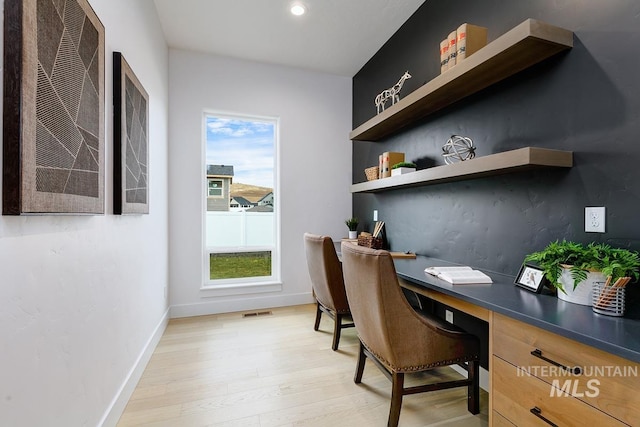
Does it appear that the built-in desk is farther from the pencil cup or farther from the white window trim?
the white window trim

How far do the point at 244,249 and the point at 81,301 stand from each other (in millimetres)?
2365

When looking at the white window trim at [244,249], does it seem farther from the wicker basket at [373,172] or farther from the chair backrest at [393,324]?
the chair backrest at [393,324]

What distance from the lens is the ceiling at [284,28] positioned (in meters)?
2.59

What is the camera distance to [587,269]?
116cm

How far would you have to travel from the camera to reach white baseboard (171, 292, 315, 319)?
3.28 meters

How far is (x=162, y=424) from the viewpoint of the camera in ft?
5.31

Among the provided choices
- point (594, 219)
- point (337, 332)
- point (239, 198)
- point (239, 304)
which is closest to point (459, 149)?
point (594, 219)

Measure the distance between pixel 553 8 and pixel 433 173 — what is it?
3.30 ft

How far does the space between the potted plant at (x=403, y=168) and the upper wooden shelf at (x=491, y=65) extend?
40 centimetres

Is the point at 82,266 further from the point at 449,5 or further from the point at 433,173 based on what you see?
the point at 449,5

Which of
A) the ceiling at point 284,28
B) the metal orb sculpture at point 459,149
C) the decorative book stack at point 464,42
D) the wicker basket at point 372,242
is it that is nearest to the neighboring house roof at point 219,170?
the ceiling at point 284,28

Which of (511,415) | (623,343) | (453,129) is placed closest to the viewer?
(623,343)

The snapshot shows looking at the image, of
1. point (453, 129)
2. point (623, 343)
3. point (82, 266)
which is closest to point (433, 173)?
point (453, 129)

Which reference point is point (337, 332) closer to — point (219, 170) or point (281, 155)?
point (281, 155)
